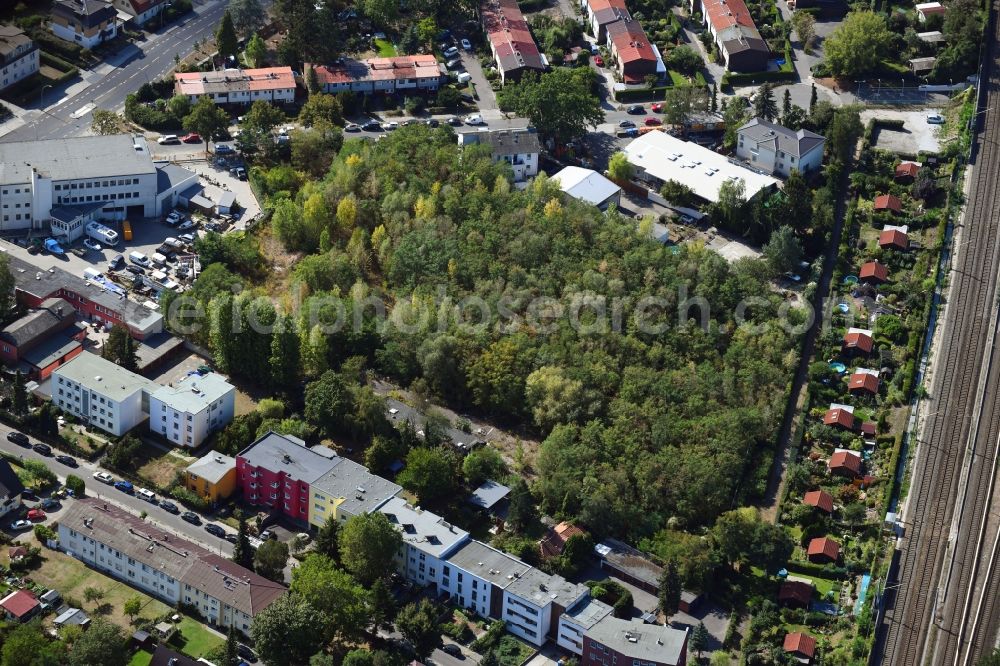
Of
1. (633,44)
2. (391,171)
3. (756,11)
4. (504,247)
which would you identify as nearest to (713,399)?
(504,247)

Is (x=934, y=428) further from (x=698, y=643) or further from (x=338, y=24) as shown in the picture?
(x=338, y=24)

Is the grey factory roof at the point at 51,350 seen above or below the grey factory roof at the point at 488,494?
above

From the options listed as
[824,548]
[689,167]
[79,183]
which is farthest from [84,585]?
[689,167]

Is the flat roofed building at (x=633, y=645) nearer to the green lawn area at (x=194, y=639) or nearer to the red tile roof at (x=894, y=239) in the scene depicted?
the green lawn area at (x=194, y=639)

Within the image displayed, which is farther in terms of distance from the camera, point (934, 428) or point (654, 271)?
point (654, 271)

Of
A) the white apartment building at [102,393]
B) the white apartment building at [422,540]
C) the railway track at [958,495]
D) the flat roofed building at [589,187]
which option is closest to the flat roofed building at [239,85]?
the flat roofed building at [589,187]

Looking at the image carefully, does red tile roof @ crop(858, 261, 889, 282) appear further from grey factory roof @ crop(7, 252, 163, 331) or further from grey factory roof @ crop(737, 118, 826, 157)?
grey factory roof @ crop(7, 252, 163, 331)

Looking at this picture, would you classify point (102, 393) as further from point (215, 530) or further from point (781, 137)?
point (781, 137)
